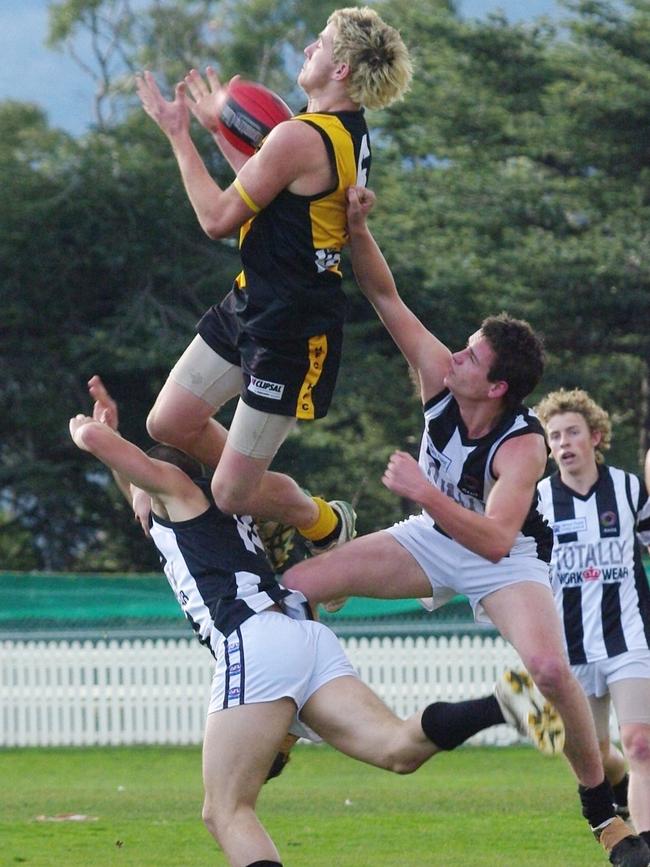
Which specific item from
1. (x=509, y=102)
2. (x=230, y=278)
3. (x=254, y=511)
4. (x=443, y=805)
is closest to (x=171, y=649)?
(x=443, y=805)

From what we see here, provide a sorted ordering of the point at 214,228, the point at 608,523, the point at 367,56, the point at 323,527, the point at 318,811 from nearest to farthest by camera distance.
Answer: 1. the point at 214,228
2. the point at 367,56
3. the point at 323,527
4. the point at 608,523
5. the point at 318,811

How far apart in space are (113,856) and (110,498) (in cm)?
2095

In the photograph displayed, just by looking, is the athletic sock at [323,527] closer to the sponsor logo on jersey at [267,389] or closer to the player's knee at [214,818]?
the sponsor logo on jersey at [267,389]

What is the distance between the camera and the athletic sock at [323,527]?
22.2ft

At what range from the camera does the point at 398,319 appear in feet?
21.6

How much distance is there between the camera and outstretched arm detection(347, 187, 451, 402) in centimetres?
643

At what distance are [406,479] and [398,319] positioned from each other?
1027 millimetres

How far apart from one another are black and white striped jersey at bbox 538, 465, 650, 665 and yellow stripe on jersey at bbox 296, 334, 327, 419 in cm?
233

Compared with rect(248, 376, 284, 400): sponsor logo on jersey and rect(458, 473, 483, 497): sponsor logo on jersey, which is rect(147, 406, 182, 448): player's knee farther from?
rect(458, 473, 483, 497): sponsor logo on jersey

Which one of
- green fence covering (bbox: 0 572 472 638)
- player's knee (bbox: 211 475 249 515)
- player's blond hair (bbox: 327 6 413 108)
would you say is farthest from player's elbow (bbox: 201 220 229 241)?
green fence covering (bbox: 0 572 472 638)

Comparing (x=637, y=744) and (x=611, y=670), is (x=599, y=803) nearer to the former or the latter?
(x=637, y=744)

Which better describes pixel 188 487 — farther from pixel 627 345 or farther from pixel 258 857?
pixel 627 345

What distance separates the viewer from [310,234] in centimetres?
609

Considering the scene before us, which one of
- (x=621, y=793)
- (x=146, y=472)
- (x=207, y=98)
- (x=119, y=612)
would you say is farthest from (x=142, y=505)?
(x=119, y=612)
